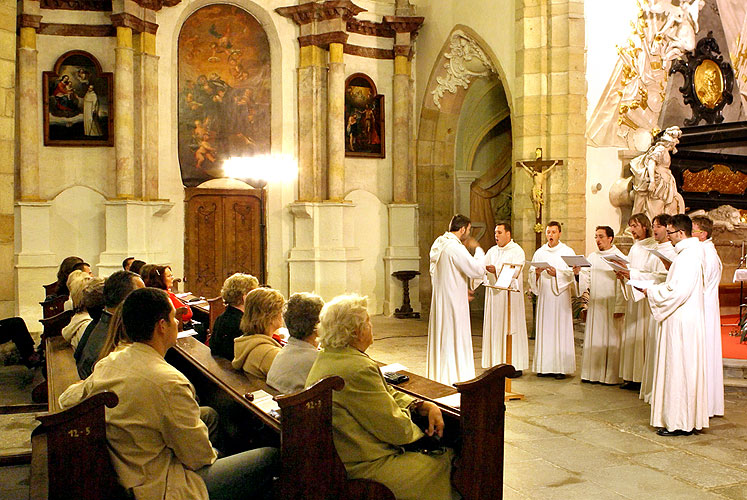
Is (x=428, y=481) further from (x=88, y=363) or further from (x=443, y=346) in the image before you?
(x=443, y=346)

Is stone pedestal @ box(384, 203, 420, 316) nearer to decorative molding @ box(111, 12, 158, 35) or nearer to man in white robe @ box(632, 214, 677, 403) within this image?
decorative molding @ box(111, 12, 158, 35)

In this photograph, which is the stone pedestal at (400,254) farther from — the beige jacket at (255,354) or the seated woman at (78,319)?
the beige jacket at (255,354)

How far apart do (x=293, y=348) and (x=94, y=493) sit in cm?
135

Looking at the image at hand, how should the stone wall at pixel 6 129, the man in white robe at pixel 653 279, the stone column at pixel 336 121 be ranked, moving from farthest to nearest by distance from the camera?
the stone column at pixel 336 121
the stone wall at pixel 6 129
the man in white robe at pixel 653 279

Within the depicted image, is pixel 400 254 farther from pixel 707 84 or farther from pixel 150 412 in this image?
pixel 150 412

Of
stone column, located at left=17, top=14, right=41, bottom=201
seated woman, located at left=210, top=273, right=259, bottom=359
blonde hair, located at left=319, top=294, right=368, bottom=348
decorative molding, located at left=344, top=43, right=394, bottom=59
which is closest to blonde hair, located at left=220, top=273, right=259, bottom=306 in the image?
seated woman, located at left=210, top=273, right=259, bottom=359

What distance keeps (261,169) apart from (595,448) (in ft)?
30.4

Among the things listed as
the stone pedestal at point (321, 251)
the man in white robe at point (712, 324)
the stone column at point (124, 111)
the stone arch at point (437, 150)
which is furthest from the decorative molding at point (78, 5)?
the man in white robe at point (712, 324)

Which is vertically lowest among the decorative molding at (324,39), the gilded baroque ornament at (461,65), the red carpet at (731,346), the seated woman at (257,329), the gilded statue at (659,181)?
the red carpet at (731,346)

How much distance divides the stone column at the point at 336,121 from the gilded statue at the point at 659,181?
5394 millimetres

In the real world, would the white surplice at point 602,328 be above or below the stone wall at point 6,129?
below

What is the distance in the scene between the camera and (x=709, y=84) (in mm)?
13070

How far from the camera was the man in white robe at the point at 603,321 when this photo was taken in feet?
27.0

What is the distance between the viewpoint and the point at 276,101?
14.0 metres
